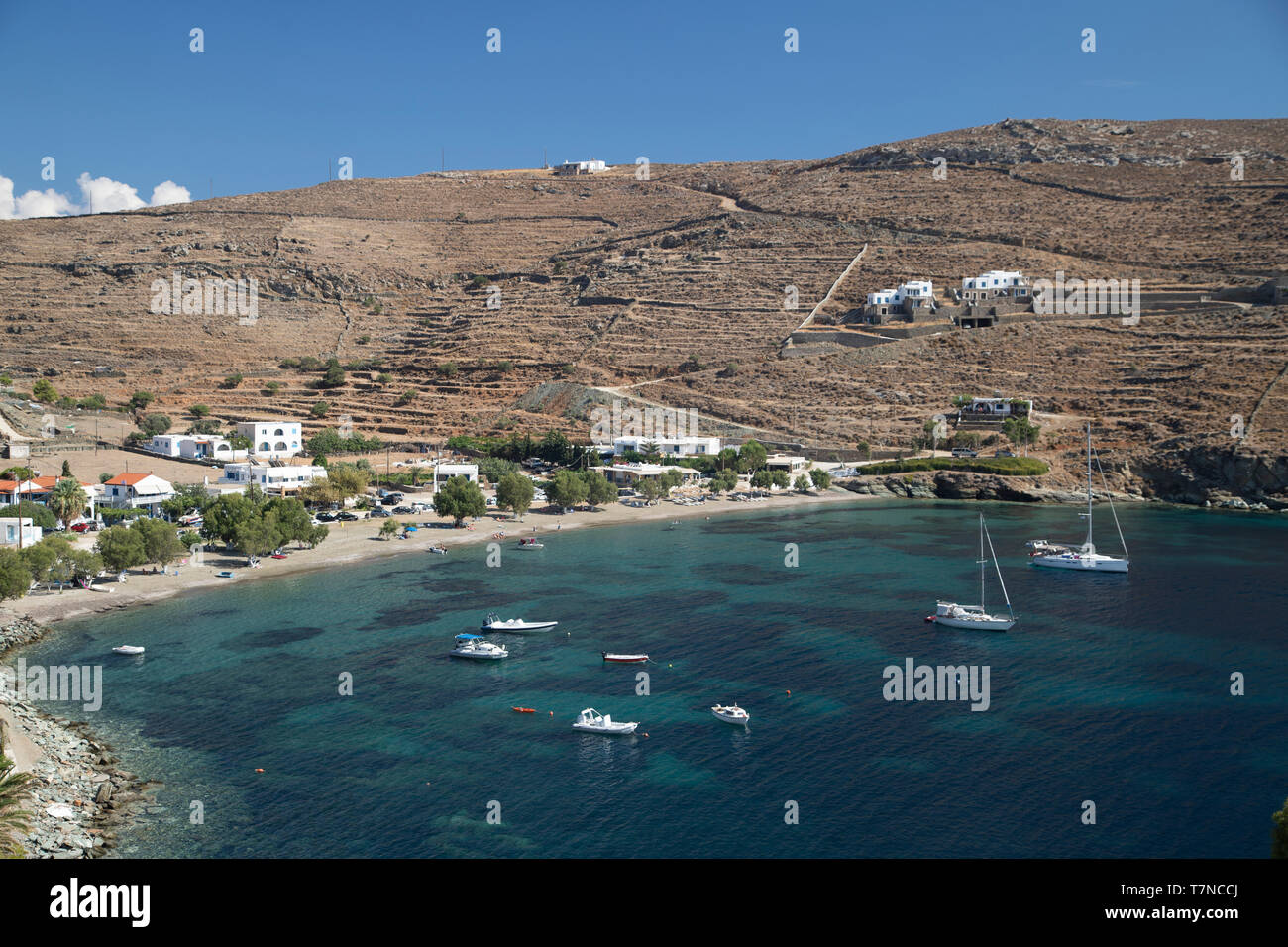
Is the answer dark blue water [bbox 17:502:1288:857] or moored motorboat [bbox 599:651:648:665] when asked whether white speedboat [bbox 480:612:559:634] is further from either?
moored motorboat [bbox 599:651:648:665]

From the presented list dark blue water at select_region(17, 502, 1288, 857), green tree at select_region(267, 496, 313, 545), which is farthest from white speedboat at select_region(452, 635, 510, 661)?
green tree at select_region(267, 496, 313, 545)

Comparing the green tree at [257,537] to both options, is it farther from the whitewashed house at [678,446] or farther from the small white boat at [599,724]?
the whitewashed house at [678,446]

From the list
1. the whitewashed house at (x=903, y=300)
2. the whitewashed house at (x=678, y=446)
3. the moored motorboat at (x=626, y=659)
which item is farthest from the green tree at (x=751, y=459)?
the moored motorboat at (x=626, y=659)

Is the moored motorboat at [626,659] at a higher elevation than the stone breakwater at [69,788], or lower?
higher

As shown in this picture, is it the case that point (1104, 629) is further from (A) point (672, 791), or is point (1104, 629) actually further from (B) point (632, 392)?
(B) point (632, 392)

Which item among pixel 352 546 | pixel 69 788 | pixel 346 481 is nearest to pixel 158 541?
pixel 352 546

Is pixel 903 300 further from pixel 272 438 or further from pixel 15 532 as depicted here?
pixel 15 532

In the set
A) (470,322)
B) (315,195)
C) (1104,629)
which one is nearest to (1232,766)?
(1104,629)
